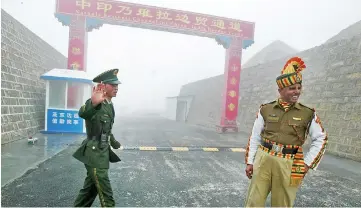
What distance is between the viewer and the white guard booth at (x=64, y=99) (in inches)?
352

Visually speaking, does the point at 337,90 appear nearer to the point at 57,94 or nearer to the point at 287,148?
the point at 287,148

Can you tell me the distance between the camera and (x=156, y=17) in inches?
442

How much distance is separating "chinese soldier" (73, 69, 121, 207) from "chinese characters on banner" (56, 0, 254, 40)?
926cm

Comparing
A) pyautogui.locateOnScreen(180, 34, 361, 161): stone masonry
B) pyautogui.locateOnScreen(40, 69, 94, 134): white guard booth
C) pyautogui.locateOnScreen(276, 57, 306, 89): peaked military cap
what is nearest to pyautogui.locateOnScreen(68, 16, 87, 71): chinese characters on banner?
pyautogui.locateOnScreen(40, 69, 94, 134): white guard booth

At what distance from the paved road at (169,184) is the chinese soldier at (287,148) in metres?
1.27

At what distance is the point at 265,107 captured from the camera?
2439 mm

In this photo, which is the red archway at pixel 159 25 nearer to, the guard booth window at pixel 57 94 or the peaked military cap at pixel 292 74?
the guard booth window at pixel 57 94

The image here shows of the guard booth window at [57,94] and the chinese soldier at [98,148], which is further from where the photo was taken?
the guard booth window at [57,94]

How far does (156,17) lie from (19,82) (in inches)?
252

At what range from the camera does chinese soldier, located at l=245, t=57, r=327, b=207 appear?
2148mm

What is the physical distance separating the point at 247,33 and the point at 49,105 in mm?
10017

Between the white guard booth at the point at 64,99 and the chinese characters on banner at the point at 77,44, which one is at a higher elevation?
the chinese characters on banner at the point at 77,44

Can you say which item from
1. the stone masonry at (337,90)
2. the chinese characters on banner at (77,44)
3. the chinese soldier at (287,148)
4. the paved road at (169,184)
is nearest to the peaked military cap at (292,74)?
the chinese soldier at (287,148)

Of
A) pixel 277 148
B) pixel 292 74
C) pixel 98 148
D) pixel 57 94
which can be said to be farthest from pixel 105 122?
pixel 57 94
